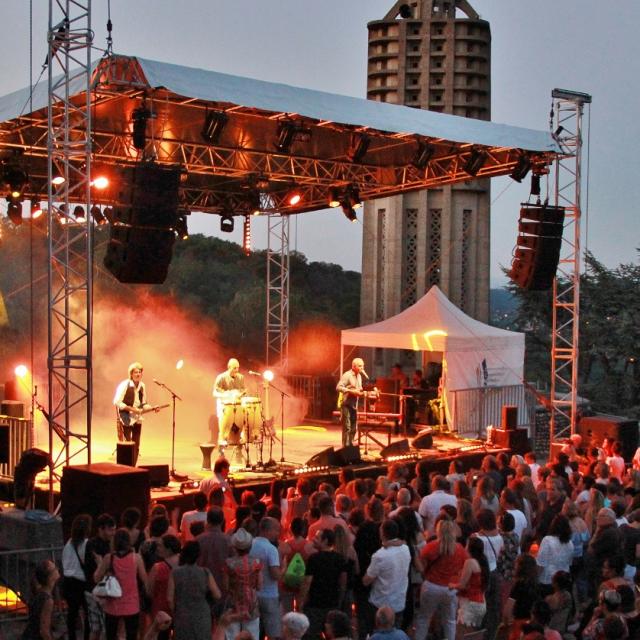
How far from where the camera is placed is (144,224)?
12.0 m

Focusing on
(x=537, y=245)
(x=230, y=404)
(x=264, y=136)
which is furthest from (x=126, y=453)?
(x=537, y=245)

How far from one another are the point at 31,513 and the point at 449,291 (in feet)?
55.3

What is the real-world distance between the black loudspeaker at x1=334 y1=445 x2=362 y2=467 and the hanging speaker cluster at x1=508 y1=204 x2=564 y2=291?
4242 mm

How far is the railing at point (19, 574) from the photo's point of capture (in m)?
9.32

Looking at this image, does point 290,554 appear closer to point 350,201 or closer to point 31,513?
point 31,513

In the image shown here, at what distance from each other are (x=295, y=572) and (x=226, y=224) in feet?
47.4

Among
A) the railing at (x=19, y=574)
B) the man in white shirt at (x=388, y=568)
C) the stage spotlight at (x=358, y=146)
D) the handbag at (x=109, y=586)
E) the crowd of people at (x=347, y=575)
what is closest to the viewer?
the crowd of people at (x=347, y=575)

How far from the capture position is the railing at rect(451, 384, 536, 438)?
19344 millimetres

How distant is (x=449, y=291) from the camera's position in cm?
2572

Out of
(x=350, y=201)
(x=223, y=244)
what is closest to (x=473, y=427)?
(x=350, y=201)

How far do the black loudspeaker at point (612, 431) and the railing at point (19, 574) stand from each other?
993 centimetres

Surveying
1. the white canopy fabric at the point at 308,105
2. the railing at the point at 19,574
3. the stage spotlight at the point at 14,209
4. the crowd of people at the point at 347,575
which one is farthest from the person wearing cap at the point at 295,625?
the stage spotlight at the point at 14,209

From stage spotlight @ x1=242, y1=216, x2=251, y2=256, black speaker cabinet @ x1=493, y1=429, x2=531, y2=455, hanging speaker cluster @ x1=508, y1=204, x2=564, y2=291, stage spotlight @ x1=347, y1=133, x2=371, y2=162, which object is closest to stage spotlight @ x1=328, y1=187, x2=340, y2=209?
stage spotlight @ x1=242, y1=216, x2=251, y2=256

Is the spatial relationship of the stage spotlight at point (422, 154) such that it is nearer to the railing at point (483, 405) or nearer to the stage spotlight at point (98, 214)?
the railing at point (483, 405)
